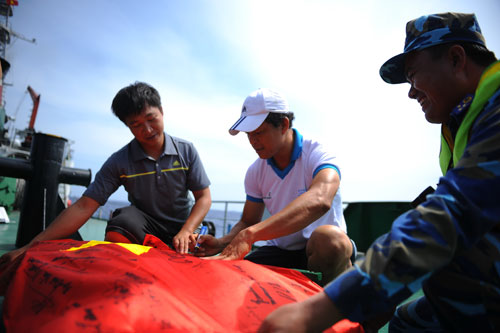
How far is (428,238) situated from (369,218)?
4.61 meters

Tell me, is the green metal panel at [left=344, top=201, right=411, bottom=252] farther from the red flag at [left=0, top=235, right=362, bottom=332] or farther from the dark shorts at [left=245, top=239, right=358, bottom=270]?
the red flag at [left=0, top=235, right=362, bottom=332]

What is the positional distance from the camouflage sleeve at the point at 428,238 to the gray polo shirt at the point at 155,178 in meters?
1.76

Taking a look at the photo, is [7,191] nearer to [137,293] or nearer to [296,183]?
[296,183]

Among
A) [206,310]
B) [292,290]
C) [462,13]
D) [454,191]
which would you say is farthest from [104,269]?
[462,13]

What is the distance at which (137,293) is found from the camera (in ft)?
2.54

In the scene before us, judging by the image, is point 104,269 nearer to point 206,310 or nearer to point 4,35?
point 206,310

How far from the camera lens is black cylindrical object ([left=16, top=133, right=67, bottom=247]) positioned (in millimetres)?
2691

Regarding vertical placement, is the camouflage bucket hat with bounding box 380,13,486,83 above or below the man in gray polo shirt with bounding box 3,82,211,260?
above

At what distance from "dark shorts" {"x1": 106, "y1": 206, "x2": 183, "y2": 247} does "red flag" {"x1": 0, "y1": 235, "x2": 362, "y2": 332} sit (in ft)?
2.50

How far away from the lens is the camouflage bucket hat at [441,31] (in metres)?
0.83

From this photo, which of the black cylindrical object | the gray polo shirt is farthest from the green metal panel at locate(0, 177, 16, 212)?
the gray polo shirt

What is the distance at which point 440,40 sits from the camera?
83 cm

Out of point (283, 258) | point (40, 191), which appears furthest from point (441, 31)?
point (40, 191)

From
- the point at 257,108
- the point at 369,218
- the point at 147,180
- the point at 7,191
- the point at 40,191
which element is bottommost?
the point at 7,191
